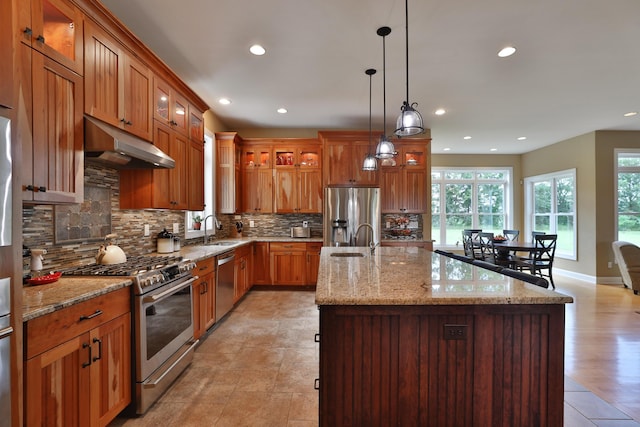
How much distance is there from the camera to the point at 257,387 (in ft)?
7.40

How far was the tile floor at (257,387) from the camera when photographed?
191 centimetres

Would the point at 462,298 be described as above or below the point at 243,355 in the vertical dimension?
above

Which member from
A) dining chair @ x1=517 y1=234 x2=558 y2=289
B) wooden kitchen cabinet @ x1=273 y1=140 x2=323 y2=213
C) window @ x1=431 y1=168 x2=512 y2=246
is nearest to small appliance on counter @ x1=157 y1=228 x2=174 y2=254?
wooden kitchen cabinet @ x1=273 y1=140 x2=323 y2=213

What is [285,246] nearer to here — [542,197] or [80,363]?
[80,363]

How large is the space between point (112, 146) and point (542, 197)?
8.43m

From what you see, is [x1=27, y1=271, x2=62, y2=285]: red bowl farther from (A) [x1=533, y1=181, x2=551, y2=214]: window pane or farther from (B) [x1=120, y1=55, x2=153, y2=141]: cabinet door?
(A) [x1=533, y1=181, x2=551, y2=214]: window pane

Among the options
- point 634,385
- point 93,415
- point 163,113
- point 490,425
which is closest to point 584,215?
point 634,385

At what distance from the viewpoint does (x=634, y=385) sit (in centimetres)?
229

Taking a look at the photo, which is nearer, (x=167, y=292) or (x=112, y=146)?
(x=112, y=146)

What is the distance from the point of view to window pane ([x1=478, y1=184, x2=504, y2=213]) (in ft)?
25.4

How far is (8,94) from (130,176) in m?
1.63

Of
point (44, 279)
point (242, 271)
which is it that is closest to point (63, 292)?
point (44, 279)

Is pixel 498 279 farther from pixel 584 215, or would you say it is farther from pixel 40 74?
pixel 584 215

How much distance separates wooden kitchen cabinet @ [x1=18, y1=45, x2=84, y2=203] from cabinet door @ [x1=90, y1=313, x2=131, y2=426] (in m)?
0.81
